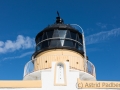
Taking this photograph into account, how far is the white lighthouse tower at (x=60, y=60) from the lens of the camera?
12852 mm

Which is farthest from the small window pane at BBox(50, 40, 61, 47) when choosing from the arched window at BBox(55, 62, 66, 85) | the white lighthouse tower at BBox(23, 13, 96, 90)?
the arched window at BBox(55, 62, 66, 85)

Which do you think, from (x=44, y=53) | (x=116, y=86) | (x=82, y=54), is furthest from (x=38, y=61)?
(x=116, y=86)

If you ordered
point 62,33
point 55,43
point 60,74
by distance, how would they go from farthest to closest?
point 62,33, point 55,43, point 60,74

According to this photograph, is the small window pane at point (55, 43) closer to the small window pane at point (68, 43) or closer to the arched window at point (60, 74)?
the small window pane at point (68, 43)

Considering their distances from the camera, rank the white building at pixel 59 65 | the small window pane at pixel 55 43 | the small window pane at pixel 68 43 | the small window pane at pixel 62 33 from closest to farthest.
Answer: the white building at pixel 59 65
the small window pane at pixel 55 43
the small window pane at pixel 68 43
the small window pane at pixel 62 33

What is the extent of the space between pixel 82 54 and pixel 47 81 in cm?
404

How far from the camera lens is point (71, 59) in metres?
14.5

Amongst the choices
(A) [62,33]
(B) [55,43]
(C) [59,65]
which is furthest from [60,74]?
(A) [62,33]

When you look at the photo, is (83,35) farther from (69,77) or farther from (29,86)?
(29,86)

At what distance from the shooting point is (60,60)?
14367 millimetres

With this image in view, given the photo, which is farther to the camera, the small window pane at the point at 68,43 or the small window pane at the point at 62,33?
the small window pane at the point at 62,33

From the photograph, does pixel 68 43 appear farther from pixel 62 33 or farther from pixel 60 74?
pixel 60 74

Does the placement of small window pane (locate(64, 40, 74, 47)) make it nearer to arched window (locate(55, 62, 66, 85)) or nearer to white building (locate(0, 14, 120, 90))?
white building (locate(0, 14, 120, 90))

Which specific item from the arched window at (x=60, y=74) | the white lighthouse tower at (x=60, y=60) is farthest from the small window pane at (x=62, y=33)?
the arched window at (x=60, y=74)
